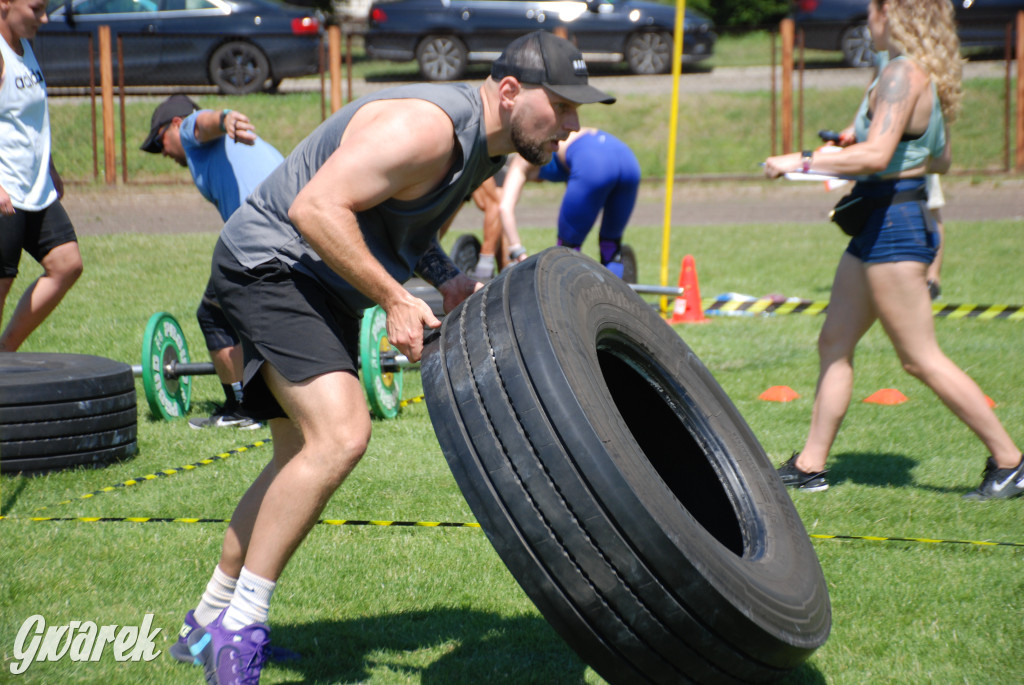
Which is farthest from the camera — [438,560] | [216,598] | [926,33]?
[926,33]

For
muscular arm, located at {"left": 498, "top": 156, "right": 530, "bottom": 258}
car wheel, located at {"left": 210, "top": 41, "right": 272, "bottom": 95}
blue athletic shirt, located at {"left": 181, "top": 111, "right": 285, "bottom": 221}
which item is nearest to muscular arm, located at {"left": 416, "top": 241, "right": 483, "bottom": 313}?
blue athletic shirt, located at {"left": 181, "top": 111, "right": 285, "bottom": 221}

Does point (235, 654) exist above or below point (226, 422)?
above

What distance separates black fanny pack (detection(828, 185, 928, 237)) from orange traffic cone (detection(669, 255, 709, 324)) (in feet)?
13.5

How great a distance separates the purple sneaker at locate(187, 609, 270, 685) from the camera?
111 inches

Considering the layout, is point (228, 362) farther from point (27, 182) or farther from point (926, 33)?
point (926, 33)

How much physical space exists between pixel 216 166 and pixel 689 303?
4415 millimetres

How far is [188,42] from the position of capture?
58.7 ft

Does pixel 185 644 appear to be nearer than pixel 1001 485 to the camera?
Yes

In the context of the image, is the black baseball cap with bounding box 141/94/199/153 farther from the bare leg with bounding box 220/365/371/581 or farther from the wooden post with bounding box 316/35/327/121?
the wooden post with bounding box 316/35/327/121

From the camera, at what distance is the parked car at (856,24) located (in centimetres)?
2089

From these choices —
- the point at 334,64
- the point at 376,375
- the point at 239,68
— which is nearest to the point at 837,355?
the point at 376,375

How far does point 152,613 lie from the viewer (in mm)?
3457

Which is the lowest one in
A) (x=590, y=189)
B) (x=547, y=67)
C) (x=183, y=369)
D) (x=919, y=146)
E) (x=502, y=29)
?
(x=183, y=369)

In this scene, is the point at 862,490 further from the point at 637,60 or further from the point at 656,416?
the point at 637,60
